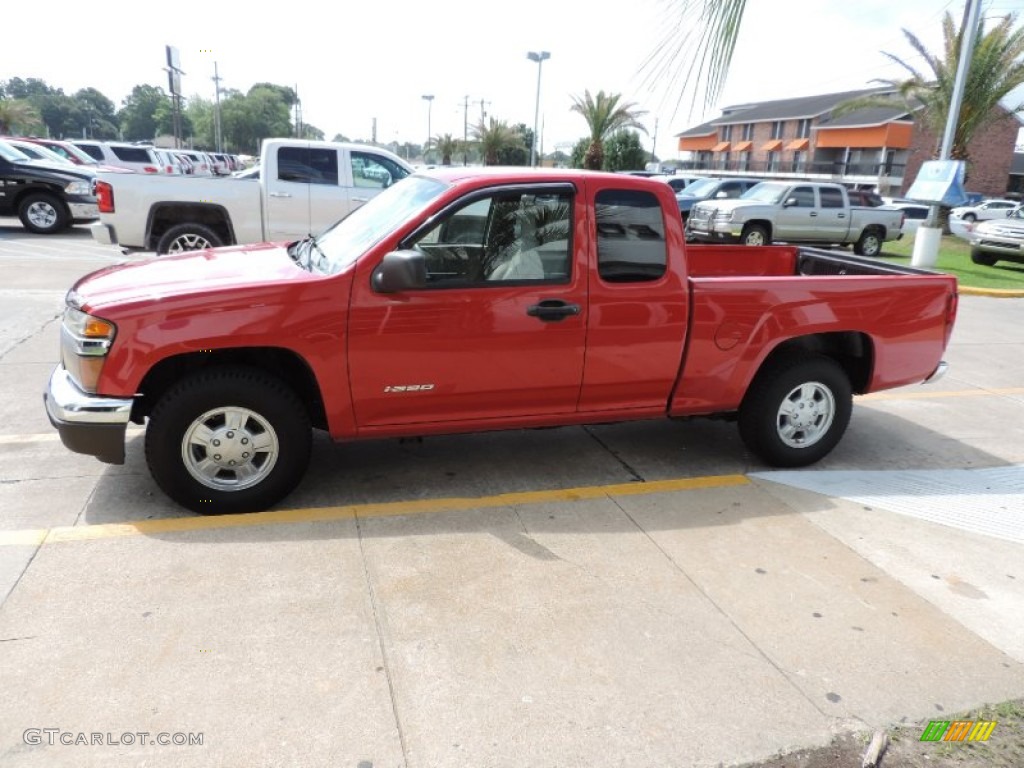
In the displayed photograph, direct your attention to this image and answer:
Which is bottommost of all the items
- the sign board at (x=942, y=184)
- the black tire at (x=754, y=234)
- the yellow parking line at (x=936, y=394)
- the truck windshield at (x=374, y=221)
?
the yellow parking line at (x=936, y=394)

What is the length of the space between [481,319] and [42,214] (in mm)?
14283

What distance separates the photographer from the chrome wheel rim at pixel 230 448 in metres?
3.84

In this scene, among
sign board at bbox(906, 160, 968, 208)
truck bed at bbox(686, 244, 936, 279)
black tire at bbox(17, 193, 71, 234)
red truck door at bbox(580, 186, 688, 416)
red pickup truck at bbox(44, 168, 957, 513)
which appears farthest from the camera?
sign board at bbox(906, 160, 968, 208)

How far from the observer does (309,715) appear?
262 cm

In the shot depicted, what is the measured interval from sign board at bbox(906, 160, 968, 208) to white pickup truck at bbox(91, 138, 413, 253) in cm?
1088

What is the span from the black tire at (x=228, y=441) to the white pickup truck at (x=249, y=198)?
5959mm

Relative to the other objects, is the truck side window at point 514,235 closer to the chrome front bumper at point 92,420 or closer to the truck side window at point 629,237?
the truck side window at point 629,237

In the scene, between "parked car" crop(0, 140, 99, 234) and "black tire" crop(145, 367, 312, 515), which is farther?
"parked car" crop(0, 140, 99, 234)

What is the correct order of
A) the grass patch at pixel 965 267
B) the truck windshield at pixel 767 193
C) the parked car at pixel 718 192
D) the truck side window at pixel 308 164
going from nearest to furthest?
the truck side window at pixel 308 164, the grass patch at pixel 965 267, the truck windshield at pixel 767 193, the parked car at pixel 718 192

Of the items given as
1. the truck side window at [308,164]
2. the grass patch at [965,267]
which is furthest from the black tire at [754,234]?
the truck side window at [308,164]

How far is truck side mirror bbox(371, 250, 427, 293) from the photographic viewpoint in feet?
12.3

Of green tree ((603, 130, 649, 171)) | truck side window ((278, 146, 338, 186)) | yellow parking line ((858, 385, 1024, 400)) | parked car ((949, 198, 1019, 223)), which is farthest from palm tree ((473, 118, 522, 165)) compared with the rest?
yellow parking line ((858, 385, 1024, 400))

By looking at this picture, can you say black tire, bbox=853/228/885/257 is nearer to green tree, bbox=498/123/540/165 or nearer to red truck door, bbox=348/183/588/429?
red truck door, bbox=348/183/588/429

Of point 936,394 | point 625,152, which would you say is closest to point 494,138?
point 625,152
